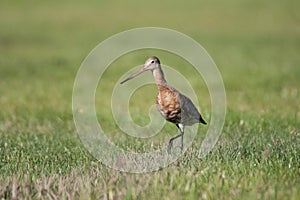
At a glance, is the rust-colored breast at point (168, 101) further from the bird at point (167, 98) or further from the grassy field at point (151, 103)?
the grassy field at point (151, 103)

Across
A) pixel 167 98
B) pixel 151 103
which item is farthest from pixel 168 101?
pixel 151 103

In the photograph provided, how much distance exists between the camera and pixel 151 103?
12797 millimetres

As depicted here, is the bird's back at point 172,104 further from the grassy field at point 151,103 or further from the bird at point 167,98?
the grassy field at point 151,103

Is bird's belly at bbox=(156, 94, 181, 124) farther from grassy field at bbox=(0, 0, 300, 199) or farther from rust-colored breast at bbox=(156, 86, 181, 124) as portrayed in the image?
grassy field at bbox=(0, 0, 300, 199)

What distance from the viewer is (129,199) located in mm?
5133

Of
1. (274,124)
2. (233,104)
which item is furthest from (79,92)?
(274,124)

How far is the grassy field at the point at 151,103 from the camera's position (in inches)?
210

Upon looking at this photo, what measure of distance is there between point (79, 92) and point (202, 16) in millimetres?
21400

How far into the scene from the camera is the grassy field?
534 centimetres

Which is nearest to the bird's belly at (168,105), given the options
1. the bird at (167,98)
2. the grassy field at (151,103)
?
the bird at (167,98)

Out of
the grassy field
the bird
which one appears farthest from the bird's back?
the grassy field

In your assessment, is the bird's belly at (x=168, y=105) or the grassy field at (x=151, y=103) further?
the bird's belly at (x=168, y=105)

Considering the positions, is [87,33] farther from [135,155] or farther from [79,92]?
[135,155]

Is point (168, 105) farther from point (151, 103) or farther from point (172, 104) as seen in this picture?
point (151, 103)
